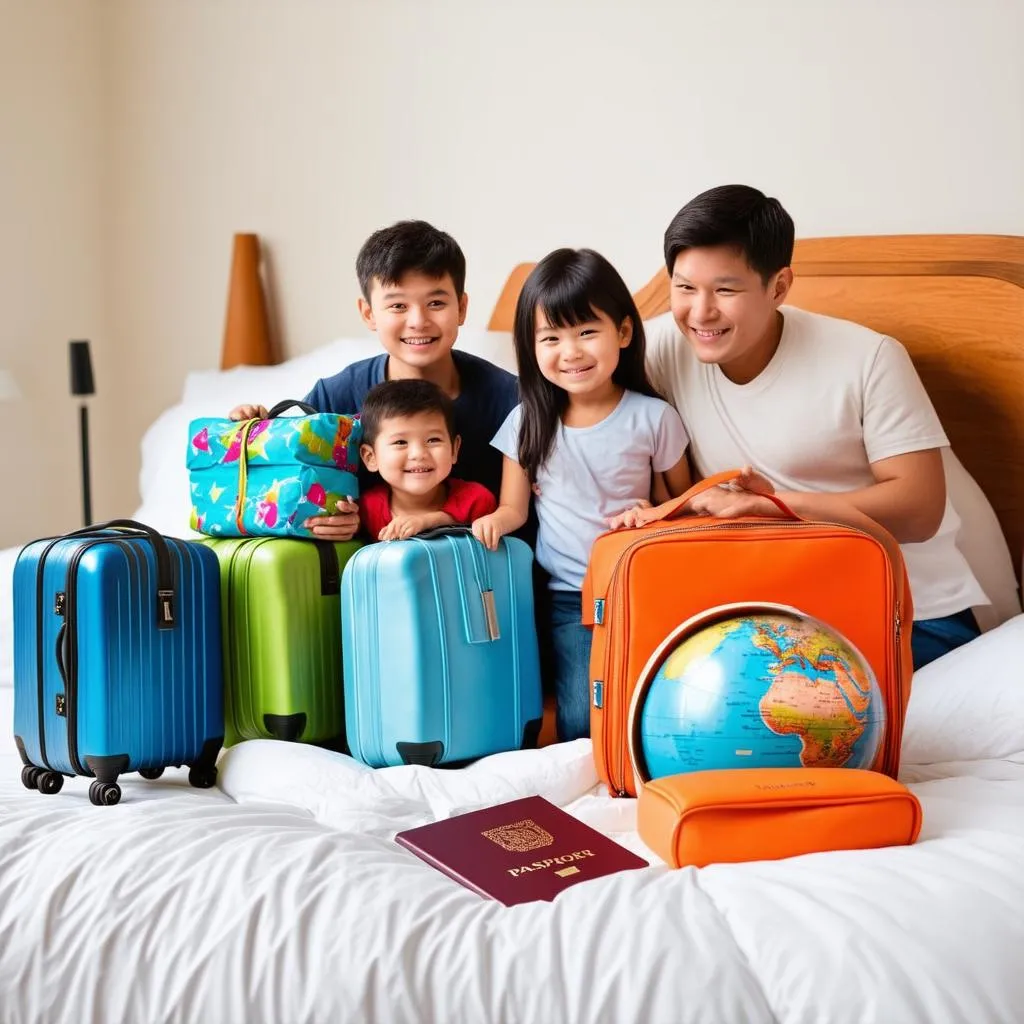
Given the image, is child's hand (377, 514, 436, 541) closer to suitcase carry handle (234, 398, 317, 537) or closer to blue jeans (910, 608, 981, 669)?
suitcase carry handle (234, 398, 317, 537)

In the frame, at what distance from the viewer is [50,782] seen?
1.52m

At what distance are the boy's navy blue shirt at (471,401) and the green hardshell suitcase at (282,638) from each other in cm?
27

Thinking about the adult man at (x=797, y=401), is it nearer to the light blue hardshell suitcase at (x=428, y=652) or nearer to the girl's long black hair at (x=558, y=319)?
the girl's long black hair at (x=558, y=319)

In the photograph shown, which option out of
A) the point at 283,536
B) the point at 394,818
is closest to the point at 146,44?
the point at 283,536

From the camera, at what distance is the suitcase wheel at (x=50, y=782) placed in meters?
1.52

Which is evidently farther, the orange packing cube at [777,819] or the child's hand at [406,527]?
the child's hand at [406,527]

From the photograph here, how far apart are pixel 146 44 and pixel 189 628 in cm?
254

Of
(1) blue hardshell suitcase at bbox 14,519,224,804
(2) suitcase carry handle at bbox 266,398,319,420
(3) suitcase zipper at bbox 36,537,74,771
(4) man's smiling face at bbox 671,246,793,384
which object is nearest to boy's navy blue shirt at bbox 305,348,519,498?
(2) suitcase carry handle at bbox 266,398,319,420

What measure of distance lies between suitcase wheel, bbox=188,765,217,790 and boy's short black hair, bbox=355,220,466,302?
0.83 metres

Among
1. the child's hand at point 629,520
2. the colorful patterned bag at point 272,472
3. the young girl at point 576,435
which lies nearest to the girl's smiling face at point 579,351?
the young girl at point 576,435

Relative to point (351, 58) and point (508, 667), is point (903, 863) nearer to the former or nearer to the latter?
point (508, 667)

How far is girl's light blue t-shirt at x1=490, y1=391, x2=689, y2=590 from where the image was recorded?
71.6 inches

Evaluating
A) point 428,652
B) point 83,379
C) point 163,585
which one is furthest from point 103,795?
point 83,379

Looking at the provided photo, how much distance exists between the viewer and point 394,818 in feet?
4.57
